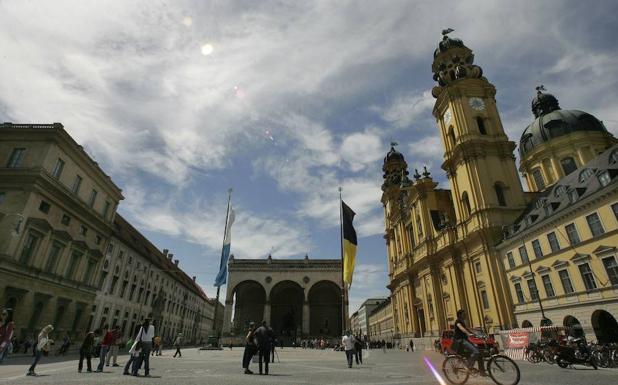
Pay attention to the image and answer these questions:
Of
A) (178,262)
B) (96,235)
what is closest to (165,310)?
(178,262)

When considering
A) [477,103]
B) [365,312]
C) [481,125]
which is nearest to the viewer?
[481,125]

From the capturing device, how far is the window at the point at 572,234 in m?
23.5

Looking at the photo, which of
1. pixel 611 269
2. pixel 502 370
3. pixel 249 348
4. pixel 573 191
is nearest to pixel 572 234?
pixel 611 269

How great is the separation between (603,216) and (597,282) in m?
4.51

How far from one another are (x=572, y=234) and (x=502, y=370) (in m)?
22.5

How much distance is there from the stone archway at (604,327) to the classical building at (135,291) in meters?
45.5

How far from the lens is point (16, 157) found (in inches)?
1053

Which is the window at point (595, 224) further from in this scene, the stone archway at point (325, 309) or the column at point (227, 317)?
the column at point (227, 317)

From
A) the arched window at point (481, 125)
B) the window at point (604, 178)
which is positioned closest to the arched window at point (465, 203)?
the arched window at point (481, 125)

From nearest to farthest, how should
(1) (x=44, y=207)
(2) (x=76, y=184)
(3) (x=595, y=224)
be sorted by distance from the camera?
(3) (x=595, y=224)
(1) (x=44, y=207)
(2) (x=76, y=184)

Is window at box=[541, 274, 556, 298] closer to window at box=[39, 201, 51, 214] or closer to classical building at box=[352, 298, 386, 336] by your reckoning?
window at box=[39, 201, 51, 214]

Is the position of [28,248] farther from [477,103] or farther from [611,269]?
[477,103]

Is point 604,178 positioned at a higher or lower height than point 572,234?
higher

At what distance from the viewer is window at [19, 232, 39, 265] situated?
2516 cm
